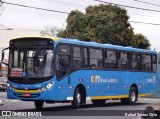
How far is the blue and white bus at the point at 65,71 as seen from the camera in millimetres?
19938

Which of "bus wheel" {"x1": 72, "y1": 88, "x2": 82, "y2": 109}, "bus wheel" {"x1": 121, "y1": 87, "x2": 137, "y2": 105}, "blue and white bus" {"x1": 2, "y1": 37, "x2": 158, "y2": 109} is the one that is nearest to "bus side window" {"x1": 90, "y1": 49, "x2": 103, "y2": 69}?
"blue and white bus" {"x1": 2, "y1": 37, "x2": 158, "y2": 109}

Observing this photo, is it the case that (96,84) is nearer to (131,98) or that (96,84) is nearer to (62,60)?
(62,60)

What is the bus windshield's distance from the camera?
19938 mm

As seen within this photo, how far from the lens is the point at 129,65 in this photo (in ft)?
87.4

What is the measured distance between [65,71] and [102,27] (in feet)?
92.6

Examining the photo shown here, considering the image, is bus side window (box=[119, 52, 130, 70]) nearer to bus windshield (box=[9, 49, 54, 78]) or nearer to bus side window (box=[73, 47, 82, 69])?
bus side window (box=[73, 47, 82, 69])

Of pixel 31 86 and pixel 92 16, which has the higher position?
pixel 92 16

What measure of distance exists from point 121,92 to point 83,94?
4.28 meters

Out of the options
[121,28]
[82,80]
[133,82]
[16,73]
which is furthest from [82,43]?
[121,28]

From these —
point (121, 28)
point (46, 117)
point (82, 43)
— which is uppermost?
point (121, 28)

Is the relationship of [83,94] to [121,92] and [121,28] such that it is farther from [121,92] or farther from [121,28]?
[121,28]

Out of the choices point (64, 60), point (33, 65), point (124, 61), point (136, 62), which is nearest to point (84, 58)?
point (64, 60)

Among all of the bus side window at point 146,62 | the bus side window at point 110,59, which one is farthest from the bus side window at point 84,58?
the bus side window at point 146,62

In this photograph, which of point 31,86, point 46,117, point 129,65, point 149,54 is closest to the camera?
point 46,117
